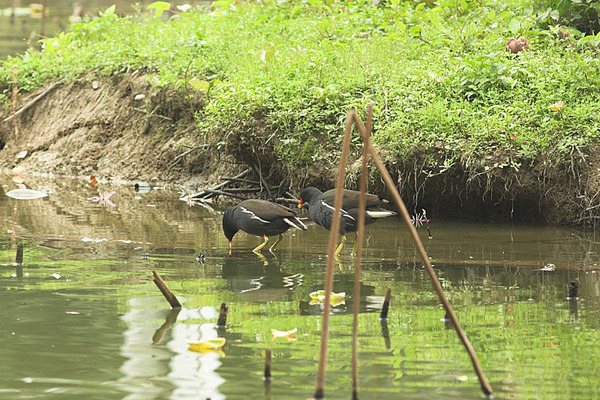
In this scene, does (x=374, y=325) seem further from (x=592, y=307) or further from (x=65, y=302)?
(x=65, y=302)

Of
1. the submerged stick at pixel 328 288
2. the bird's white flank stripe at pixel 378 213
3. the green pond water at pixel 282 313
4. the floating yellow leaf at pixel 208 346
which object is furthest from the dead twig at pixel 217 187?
the submerged stick at pixel 328 288

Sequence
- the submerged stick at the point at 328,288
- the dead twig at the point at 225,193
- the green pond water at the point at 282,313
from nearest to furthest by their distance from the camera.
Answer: the submerged stick at the point at 328,288 < the green pond water at the point at 282,313 < the dead twig at the point at 225,193

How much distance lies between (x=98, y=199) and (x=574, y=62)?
6282mm

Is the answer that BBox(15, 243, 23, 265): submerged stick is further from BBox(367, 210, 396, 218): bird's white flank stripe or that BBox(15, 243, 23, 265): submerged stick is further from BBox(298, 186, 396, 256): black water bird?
BBox(367, 210, 396, 218): bird's white flank stripe

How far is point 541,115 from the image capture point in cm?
966

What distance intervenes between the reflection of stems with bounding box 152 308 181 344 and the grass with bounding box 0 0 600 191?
14.2 ft

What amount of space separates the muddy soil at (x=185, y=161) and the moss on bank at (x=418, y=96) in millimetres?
26

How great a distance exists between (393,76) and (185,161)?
3.73m

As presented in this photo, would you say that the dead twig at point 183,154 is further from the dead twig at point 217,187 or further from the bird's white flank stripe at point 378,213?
the bird's white flank stripe at point 378,213

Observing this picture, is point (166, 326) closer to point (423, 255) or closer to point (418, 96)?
point (423, 255)

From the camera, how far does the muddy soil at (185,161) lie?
9.42 meters

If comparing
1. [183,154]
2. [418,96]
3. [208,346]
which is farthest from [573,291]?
[183,154]

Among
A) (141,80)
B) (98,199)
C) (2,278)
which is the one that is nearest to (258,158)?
(98,199)

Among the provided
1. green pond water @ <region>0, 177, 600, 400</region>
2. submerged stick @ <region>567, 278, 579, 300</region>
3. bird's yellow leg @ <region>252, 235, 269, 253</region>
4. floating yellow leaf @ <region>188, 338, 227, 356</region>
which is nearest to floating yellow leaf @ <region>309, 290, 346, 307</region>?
green pond water @ <region>0, 177, 600, 400</region>
